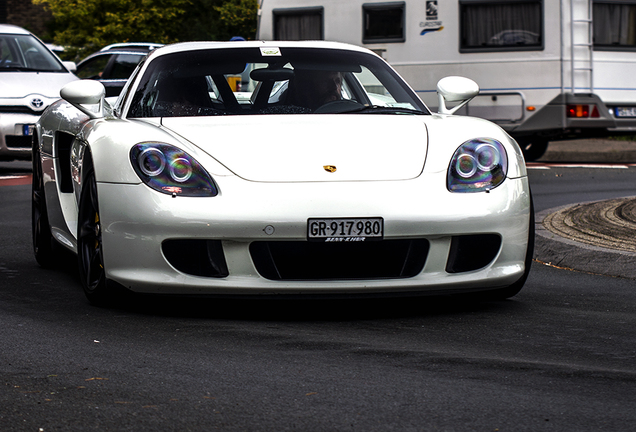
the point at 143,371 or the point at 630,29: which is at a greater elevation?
the point at 630,29

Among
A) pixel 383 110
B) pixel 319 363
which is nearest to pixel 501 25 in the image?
pixel 383 110

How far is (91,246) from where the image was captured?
199 inches

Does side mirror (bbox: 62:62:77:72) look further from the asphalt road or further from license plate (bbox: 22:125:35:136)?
the asphalt road

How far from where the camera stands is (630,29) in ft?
50.5

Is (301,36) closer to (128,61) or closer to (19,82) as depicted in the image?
(128,61)

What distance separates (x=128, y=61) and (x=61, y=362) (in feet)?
46.6

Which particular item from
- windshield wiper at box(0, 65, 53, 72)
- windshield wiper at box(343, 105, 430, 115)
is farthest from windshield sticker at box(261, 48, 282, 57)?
windshield wiper at box(0, 65, 53, 72)

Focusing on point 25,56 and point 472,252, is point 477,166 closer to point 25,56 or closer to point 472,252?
point 472,252

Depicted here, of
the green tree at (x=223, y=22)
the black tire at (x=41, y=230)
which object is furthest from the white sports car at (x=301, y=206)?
the green tree at (x=223, y=22)

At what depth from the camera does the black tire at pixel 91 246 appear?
488 centimetres

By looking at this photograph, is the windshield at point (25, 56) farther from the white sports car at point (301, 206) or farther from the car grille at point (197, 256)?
the car grille at point (197, 256)

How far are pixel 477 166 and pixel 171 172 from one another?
4.30 ft

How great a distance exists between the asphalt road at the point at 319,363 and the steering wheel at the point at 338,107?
102 cm

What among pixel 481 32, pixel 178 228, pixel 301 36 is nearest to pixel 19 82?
Answer: pixel 301 36
